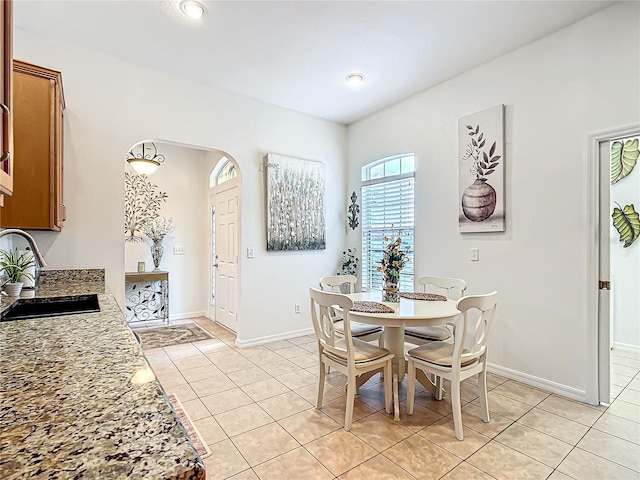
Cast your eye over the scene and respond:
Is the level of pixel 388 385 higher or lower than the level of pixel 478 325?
lower

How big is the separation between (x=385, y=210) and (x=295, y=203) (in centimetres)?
117

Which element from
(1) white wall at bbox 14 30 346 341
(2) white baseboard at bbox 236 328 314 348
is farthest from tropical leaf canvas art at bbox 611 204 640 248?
(2) white baseboard at bbox 236 328 314 348

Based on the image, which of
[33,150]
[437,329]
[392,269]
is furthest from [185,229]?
[437,329]

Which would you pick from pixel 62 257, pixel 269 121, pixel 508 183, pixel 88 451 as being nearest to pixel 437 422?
pixel 508 183

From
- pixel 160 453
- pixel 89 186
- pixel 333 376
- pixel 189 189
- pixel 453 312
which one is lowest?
pixel 333 376

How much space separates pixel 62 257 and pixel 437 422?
332 cm

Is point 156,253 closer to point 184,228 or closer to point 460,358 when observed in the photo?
point 184,228

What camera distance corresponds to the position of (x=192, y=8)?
97.2 inches

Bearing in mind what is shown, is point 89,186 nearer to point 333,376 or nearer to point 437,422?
point 333,376

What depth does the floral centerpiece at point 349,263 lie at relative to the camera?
4.70 meters

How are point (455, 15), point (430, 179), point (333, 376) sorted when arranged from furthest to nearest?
point (430, 179), point (333, 376), point (455, 15)

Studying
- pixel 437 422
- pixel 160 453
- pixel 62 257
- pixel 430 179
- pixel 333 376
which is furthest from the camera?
pixel 430 179

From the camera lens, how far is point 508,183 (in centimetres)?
311

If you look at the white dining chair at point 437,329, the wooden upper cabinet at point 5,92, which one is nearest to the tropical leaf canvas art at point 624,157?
the white dining chair at point 437,329
